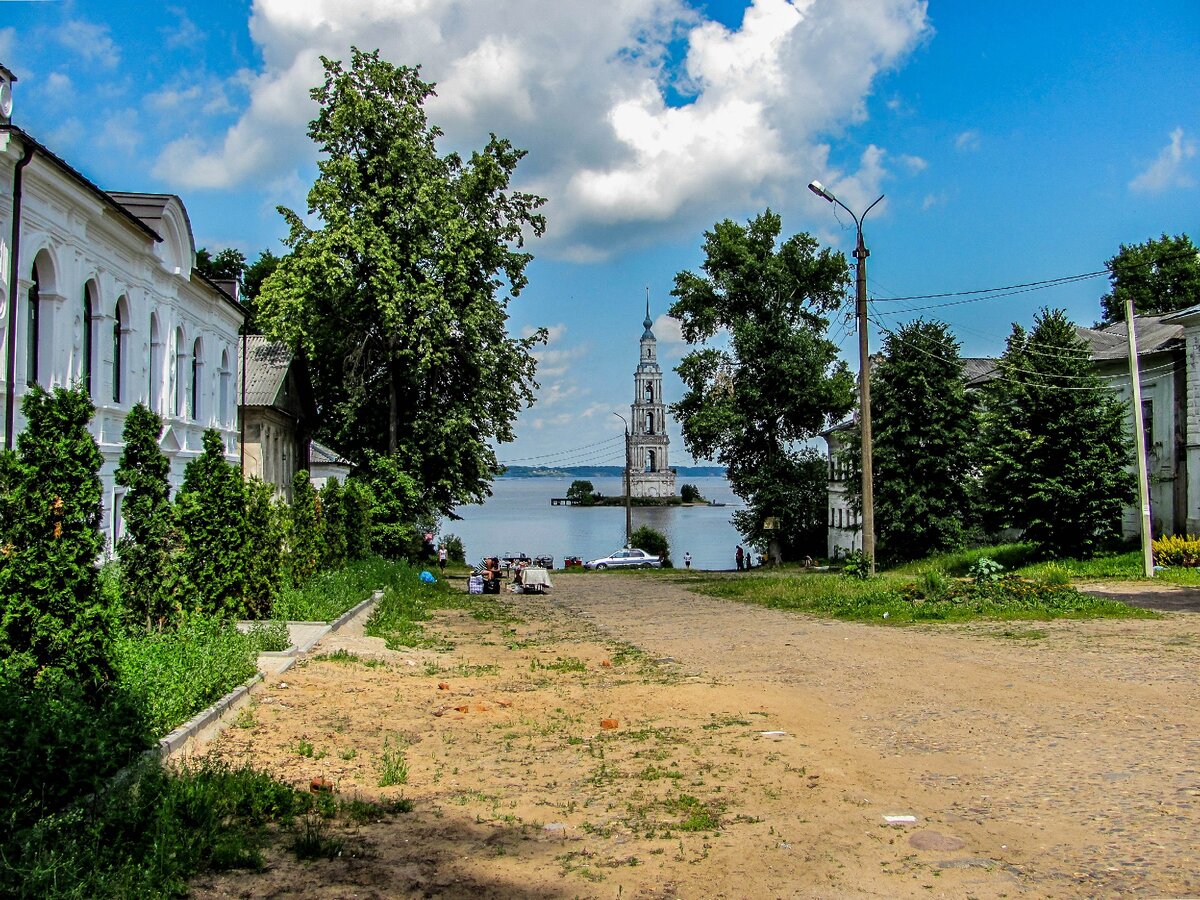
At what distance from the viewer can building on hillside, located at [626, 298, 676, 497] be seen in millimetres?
160500

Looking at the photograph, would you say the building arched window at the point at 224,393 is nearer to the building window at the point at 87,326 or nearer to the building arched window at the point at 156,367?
the building arched window at the point at 156,367

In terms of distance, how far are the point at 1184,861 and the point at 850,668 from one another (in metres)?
7.08

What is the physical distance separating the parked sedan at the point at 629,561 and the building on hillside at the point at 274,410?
19687 mm

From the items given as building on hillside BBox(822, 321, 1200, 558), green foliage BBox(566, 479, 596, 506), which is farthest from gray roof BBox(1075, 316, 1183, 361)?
green foliage BBox(566, 479, 596, 506)

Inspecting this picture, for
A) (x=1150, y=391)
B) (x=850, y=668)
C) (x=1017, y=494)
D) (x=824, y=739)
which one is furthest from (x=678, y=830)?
(x=1150, y=391)

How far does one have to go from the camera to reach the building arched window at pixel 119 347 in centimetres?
2056

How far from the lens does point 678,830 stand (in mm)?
6270

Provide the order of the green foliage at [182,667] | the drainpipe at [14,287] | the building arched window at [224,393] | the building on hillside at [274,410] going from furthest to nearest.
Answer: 1. the building on hillside at [274,410]
2. the building arched window at [224,393]
3. the drainpipe at [14,287]
4. the green foliage at [182,667]

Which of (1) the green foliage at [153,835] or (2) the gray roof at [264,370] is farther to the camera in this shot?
(2) the gray roof at [264,370]

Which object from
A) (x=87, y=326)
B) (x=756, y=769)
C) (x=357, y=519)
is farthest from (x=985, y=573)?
(x=87, y=326)

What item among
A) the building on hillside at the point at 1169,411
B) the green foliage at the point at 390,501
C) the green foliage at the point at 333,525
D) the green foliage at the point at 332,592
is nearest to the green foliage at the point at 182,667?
the green foliage at the point at 332,592

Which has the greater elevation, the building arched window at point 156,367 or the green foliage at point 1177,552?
→ the building arched window at point 156,367

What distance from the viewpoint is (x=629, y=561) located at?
55719 mm

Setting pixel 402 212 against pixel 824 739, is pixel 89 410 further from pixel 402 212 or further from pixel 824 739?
pixel 402 212
